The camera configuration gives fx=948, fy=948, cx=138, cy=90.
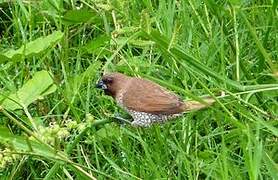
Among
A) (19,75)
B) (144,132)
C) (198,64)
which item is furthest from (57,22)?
(198,64)

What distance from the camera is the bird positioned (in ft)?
7.74

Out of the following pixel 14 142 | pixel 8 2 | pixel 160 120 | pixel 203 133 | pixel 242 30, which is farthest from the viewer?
pixel 8 2

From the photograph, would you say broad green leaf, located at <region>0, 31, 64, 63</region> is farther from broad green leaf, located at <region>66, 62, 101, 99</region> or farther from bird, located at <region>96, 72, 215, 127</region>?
bird, located at <region>96, 72, 215, 127</region>

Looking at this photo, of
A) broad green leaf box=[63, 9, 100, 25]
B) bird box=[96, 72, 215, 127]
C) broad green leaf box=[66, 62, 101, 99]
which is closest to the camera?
bird box=[96, 72, 215, 127]

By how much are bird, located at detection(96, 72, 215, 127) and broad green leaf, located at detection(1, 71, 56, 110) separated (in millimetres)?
187

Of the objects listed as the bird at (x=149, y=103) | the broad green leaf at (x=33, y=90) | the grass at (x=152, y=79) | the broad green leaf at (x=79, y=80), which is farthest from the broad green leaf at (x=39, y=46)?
the bird at (x=149, y=103)

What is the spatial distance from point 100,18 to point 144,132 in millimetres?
431

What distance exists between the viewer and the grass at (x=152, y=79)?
217 cm

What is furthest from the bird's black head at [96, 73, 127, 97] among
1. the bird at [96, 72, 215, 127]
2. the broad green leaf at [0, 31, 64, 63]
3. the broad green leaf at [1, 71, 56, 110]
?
the broad green leaf at [0, 31, 64, 63]

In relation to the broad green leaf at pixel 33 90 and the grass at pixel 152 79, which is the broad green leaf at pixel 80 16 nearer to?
the grass at pixel 152 79

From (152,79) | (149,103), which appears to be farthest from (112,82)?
(152,79)

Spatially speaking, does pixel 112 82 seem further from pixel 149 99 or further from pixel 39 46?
pixel 39 46

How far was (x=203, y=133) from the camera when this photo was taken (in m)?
2.83

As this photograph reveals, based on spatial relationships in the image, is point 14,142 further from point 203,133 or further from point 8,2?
point 8,2
